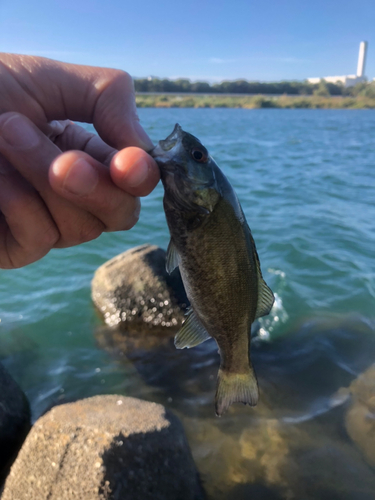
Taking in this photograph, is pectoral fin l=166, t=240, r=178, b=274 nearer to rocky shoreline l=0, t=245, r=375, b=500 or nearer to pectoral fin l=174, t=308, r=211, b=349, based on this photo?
pectoral fin l=174, t=308, r=211, b=349

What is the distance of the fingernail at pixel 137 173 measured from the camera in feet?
7.31

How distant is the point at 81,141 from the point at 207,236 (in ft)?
4.69

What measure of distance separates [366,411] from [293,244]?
20.8 feet

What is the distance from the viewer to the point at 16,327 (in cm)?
729

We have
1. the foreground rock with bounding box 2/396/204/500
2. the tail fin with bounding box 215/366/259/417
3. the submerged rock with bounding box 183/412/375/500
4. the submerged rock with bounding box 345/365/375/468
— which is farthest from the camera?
the submerged rock with bounding box 345/365/375/468

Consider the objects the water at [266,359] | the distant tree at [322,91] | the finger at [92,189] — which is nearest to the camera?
the finger at [92,189]

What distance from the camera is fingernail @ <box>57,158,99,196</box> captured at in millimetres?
2094

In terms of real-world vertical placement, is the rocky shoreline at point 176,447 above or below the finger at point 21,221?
below

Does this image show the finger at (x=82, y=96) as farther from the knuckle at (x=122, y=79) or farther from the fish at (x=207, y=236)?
the fish at (x=207, y=236)

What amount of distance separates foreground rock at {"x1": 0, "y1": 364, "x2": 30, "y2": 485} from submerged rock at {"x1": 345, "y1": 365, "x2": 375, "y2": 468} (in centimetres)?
423

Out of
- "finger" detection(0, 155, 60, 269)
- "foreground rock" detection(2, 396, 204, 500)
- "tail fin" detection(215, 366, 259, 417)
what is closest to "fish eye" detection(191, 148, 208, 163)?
"finger" detection(0, 155, 60, 269)

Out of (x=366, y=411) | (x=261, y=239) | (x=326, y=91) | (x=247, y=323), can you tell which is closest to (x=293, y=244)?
(x=261, y=239)

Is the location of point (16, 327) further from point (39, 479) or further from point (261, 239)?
point (261, 239)

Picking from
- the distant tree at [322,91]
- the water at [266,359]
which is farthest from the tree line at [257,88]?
the water at [266,359]
